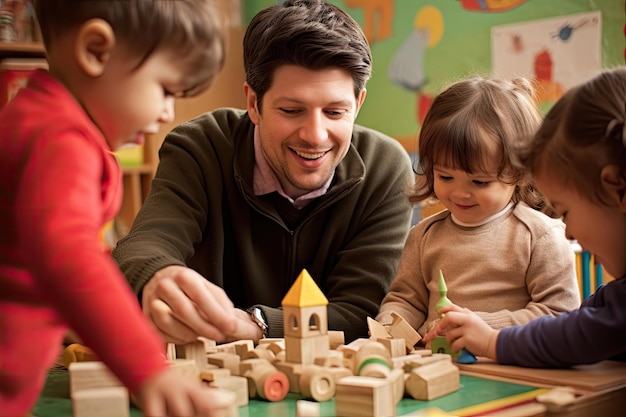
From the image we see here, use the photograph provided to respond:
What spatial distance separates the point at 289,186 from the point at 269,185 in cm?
4

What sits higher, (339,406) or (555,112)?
(555,112)

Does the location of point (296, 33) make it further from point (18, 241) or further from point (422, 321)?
point (18, 241)

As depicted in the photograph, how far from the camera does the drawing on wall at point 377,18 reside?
10.2ft

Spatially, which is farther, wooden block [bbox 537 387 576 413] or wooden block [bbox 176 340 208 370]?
wooden block [bbox 176 340 208 370]

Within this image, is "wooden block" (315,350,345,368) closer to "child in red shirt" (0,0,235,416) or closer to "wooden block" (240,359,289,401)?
"wooden block" (240,359,289,401)

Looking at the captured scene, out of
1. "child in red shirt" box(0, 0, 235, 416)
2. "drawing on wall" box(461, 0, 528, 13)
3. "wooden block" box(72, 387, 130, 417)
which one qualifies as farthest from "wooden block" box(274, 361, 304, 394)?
"drawing on wall" box(461, 0, 528, 13)

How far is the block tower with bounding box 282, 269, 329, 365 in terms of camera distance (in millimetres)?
926

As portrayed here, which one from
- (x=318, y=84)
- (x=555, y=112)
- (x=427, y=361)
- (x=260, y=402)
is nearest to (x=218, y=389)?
(x=260, y=402)

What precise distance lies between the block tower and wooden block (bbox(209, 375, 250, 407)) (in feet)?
0.26

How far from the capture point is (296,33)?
1.39 metres

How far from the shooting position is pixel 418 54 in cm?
300

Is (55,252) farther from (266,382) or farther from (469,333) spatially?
(469,333)

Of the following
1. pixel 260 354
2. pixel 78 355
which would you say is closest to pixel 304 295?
pixel 260 354

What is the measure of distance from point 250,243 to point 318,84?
38 cm
